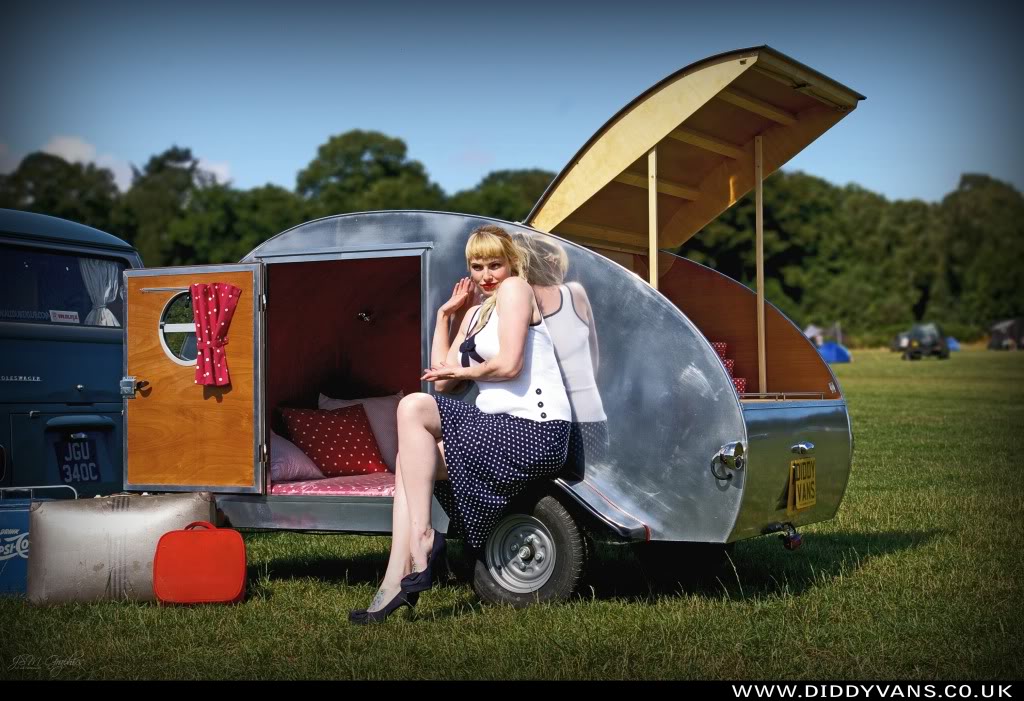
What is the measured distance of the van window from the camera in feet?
26.8

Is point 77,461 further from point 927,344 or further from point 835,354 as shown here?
point 927,344

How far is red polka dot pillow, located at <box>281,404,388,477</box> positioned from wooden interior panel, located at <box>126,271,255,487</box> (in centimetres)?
116

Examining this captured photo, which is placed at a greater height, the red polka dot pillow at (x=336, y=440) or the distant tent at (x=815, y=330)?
the distant tent at (x=815, y=330)

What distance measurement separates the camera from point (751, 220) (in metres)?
57.6

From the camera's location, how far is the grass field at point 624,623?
4891 mm

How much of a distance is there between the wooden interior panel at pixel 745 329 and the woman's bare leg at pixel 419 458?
221cm

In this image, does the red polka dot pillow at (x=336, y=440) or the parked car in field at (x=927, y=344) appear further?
the parked car in field at (x=927, y=344)

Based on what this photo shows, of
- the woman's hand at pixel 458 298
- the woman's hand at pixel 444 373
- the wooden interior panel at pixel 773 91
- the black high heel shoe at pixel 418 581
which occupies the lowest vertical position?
the black high heel shoe at pixel 418 581

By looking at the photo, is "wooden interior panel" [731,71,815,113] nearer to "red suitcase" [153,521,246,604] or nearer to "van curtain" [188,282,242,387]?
"van curtain" [188,282,242,387]

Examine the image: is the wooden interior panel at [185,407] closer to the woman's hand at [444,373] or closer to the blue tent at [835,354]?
the woman's hand at [444,373]

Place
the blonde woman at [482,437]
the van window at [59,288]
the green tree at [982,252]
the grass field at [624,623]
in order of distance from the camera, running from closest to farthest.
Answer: the grass field at [624,623] < the blonde woman at [482,437] < the van window at [59,288] < the green tree at [982,252]

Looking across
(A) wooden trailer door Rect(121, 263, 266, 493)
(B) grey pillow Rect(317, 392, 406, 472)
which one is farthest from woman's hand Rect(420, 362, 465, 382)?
(B) grey pillow Rect(317, 392, 406, 472)

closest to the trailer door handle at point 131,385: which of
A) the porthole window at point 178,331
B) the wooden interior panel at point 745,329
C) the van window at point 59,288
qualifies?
A: the porthole window at point 178,331
